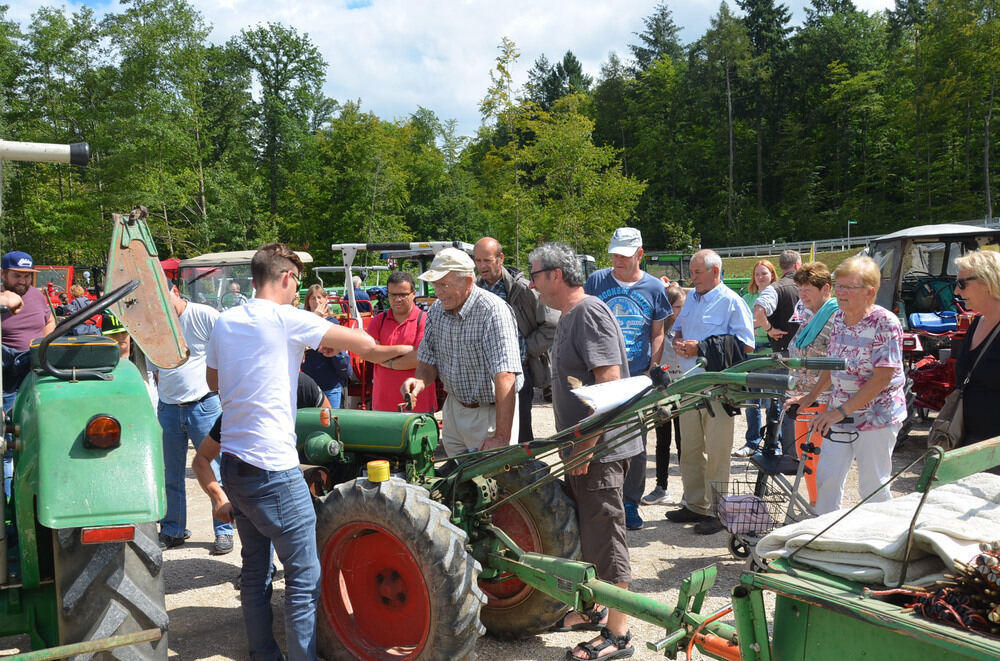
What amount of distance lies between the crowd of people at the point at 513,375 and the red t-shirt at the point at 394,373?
0.02 meters

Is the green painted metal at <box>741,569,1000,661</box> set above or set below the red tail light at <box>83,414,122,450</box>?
below

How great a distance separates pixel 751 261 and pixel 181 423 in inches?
1581

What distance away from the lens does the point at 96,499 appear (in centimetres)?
275

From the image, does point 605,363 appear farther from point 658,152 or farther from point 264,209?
point 658,152

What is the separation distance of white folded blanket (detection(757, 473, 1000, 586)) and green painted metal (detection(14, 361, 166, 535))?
7.31 feet

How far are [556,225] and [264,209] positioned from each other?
23.4 meters

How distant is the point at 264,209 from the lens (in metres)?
42.3

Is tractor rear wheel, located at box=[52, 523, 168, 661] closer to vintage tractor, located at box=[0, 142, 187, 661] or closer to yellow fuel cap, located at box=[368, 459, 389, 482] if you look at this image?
vintage tractor, located at box=[0, 142, 187, 661]

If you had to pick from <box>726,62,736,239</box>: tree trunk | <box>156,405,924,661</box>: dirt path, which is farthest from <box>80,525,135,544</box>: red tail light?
<box>726,62,736,239</box>: tree trunk

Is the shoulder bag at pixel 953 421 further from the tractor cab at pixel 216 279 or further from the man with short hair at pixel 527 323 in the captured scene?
the tractor cab at pixel 216 279

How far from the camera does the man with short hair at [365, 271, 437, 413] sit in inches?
226

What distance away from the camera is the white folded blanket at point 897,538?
6.98 ft

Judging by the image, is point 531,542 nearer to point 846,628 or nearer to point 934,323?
point 846,628

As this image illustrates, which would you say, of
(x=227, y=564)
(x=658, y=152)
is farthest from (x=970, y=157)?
(x=227, y=564)
